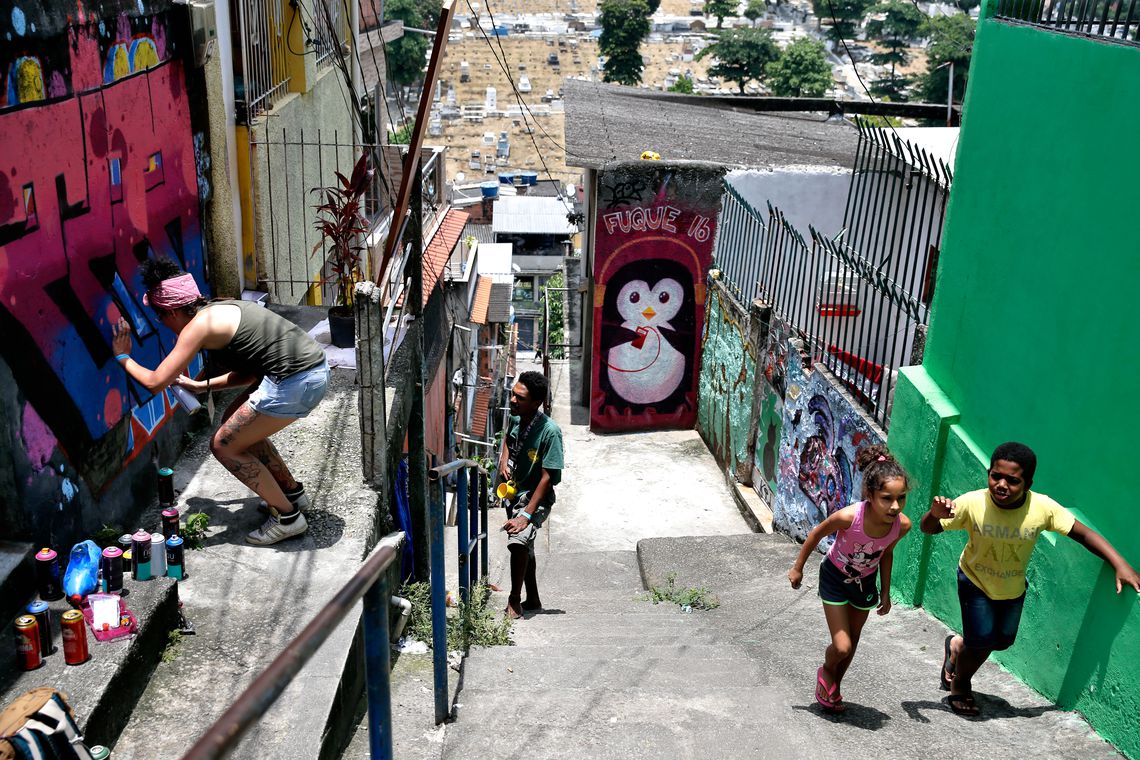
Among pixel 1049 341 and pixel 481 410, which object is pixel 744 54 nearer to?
pixel 481 410

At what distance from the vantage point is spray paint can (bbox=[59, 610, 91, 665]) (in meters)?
3.83

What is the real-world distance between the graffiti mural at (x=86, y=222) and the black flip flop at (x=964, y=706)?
13.2ft

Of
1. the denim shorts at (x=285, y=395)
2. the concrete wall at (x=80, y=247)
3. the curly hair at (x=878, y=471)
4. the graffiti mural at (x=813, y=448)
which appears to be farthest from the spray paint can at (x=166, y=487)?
the graffiti mural at (x=813, y=448)

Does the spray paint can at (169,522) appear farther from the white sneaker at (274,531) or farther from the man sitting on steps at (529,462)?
the man sitting on steps at (529,462)

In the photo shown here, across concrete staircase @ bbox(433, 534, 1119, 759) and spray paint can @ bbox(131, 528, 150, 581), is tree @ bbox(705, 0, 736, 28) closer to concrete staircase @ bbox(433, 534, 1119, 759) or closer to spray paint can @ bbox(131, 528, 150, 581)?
concrete staircase @ bbox(433, 534, 1119, 759)

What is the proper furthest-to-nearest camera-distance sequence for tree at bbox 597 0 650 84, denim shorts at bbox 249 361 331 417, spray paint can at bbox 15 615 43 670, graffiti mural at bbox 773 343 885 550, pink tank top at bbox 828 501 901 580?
tree at bbox 597 0 650 84, graffiti mural at bbox 773 343 885 550, denim shorts at bbox 249 361 331 417, pink tank top at bbox 828 501 901 580, spray paint can at bbox 15 615 43 670

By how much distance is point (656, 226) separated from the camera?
13.6 m

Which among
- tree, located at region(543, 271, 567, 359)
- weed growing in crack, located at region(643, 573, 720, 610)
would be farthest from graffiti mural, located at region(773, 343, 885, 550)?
tree, located at region(543, 271, 567, 359)

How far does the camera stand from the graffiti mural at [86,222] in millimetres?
4250

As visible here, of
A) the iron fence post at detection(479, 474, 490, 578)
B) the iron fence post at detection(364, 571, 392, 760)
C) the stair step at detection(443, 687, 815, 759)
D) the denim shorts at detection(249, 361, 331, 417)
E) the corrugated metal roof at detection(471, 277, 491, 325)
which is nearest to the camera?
the iron fence post at detection(364, 571, 392, 760)

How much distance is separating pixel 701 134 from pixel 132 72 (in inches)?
522

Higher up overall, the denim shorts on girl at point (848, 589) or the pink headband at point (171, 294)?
the pink headband at point (171, 294)

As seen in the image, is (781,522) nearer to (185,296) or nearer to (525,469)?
(525,469)

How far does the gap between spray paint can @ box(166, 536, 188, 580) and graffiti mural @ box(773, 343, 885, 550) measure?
15.5ft
